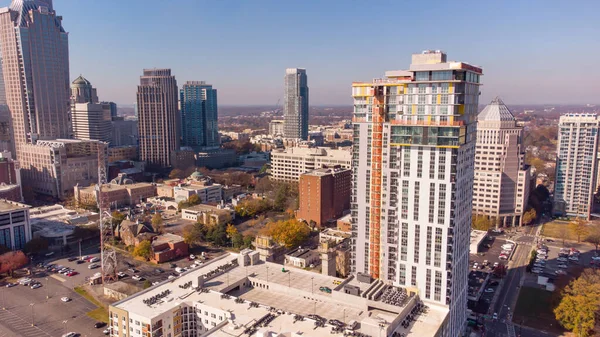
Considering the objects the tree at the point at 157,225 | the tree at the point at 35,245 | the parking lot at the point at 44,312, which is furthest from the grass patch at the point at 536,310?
the tree at the point at 35,245

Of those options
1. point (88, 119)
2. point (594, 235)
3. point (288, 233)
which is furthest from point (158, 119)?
point (594, 235)

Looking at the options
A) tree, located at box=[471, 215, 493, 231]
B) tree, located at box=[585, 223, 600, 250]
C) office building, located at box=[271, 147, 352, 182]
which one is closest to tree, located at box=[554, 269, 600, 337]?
tree, located at box=[585, 223, 600, 250]

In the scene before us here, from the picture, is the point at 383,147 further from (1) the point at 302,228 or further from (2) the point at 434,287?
(1) the point at 302,228

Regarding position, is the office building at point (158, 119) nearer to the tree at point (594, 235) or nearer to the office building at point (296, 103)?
the office building at point (296, 103)

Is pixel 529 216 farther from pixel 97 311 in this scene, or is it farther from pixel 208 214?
pixel 97 311

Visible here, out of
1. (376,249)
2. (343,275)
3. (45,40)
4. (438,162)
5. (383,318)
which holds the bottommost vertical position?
(343,275)

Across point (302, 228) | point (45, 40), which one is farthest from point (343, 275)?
point (45, 40)

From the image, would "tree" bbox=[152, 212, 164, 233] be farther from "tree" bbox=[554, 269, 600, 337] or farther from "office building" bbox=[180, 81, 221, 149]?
"office building" bbox=[180, 81, 221, 149]
